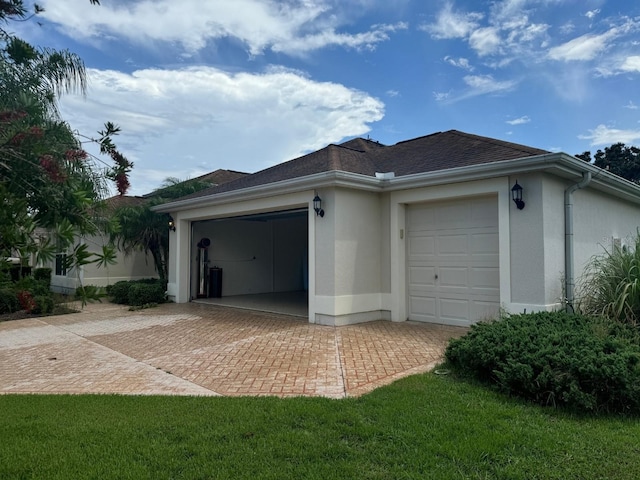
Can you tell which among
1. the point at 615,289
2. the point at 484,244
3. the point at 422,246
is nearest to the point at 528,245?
the point at 484,244

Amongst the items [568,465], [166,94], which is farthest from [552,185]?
[166,94]

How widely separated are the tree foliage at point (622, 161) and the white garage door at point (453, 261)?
861 inches

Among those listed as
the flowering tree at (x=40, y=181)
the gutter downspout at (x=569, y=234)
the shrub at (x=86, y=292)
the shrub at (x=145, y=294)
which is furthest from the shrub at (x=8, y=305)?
the gutter downspout at (x=569, y=234)

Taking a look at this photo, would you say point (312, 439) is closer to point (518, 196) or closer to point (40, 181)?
point (40, 181)

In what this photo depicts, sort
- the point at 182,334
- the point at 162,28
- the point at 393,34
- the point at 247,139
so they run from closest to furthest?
the point at 162,28, the point at 182,334, the point at 393,34, the point at 247,139

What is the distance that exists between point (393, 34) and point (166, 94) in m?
6.21

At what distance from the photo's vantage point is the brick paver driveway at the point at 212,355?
17.6 ft

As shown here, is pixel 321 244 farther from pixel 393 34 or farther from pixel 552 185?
pixel 393 34

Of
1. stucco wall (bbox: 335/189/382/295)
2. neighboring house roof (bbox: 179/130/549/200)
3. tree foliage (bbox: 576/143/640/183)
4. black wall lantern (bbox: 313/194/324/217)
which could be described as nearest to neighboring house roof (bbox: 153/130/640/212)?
neighboring house roof (bbox: 179/130/549/200)

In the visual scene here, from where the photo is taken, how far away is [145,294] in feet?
45.5

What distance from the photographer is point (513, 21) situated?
418 inches

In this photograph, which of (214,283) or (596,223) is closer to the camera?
(596,223)

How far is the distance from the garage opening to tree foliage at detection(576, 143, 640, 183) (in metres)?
19.9

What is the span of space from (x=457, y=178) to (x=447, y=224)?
1155 millimetres
